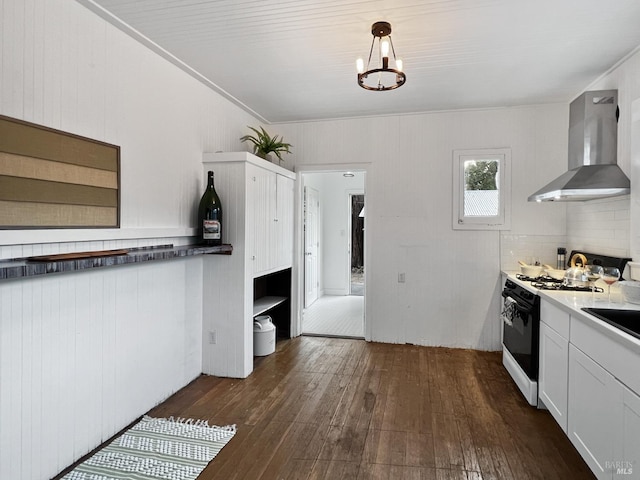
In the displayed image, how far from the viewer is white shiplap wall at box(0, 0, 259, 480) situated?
1807mm

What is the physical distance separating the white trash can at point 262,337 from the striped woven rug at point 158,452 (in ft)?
4.35

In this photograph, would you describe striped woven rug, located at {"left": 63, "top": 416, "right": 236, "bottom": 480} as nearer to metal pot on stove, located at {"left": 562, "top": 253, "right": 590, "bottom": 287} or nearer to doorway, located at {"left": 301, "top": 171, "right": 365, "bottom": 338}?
metal pot on stove, located at {"left": 562, "top": 253, "right": 590, "bottom": 287}

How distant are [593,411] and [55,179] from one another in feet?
9.73

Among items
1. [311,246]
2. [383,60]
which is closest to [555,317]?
[383,60]

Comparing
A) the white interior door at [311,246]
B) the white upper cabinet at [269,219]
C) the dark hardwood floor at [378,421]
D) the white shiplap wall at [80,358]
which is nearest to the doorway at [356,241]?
the white interior door at [311,246]

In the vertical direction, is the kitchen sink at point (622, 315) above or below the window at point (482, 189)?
below

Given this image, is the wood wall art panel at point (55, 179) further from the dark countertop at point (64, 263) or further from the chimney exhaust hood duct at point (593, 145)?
the chimney exhaust hood duct at point (593, 145)

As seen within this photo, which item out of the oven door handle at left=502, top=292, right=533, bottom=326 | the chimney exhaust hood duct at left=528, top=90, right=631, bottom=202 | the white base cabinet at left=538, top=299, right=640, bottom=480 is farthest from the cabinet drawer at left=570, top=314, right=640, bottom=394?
the chimney exhaust hood duct at left=528, top=90, right=631, bottom=202

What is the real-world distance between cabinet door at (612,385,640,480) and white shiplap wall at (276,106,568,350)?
2517 millimetres

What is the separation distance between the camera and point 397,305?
14.2 feet

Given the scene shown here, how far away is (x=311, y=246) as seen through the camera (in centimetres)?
659

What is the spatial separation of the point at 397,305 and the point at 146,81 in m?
3.25

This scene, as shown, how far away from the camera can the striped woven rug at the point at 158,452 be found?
79.4 inches

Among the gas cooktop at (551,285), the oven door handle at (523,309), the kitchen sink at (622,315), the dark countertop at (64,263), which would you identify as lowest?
the oven door handle at (523,309)
